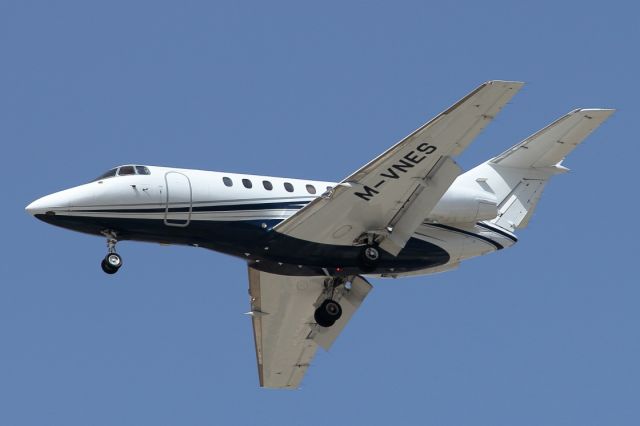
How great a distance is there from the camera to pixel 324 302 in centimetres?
3284

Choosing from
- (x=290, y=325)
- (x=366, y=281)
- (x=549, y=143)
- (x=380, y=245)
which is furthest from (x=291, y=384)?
(x=549, y=143)

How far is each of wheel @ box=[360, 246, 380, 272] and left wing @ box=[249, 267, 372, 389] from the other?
7.38ft

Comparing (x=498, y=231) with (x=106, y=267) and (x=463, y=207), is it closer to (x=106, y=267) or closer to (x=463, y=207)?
(x=463, y=207)

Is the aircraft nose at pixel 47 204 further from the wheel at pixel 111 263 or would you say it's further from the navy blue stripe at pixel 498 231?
the navy blue stripe at pixel 498 231

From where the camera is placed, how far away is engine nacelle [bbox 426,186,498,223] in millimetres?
31641

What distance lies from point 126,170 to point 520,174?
1005 centimetres

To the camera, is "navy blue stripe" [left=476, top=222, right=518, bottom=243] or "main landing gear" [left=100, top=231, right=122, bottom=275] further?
"navy blue stripe" [left=476, top=222, right=518, bottom=243]

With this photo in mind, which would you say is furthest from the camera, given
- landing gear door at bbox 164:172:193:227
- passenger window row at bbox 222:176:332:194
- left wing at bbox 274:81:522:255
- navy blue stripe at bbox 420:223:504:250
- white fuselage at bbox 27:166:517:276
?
navy blue stripe at bbox 420:223:504:250

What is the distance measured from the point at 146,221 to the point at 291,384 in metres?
8.19

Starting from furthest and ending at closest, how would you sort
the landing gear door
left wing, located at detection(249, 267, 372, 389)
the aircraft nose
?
left wing, located at detection(249, 267, 372, 389) → the landing gear door → the aircraft nose

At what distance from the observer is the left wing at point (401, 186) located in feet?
92.3

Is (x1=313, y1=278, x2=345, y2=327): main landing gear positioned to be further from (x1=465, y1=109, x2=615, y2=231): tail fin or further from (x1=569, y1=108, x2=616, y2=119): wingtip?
(x1=569, y1=108, x2=616, y2=119): wingtip

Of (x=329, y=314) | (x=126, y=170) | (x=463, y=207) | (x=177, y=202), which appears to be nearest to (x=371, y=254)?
(x=329, y=314)

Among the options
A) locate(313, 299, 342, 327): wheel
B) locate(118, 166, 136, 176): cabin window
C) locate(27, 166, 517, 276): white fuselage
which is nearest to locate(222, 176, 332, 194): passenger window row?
locate(27, 166, 517, 276): white fuselage
